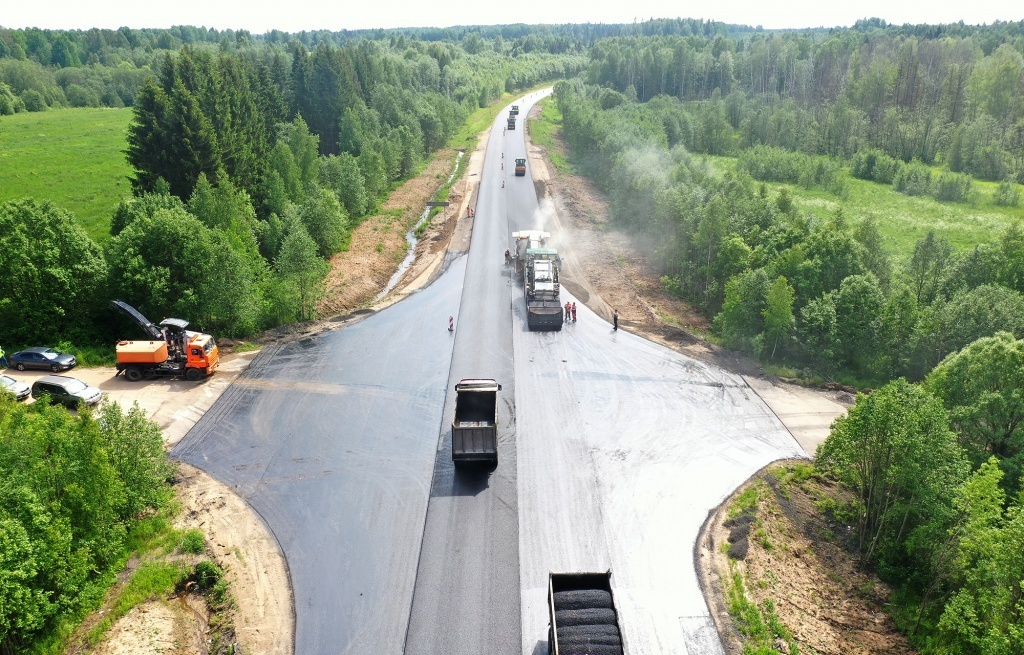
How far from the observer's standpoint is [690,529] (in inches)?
1086

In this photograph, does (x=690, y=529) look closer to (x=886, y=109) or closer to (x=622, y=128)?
(x=622, y=128)

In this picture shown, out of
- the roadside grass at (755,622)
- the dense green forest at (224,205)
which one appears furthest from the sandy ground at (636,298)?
the dense green forest at (224,205)

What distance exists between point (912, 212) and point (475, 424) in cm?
7404

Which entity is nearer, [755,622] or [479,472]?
[755,622]

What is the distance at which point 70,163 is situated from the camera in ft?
306

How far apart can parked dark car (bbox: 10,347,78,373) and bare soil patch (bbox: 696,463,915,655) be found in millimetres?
37834

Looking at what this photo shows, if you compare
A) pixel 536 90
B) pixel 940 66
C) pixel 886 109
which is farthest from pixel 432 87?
pixel 940 66

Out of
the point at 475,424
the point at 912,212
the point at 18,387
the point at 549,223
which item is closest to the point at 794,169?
the point at 912,212

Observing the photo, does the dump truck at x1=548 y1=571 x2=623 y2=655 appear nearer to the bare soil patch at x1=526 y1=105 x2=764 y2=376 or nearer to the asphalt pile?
the asphalt pile

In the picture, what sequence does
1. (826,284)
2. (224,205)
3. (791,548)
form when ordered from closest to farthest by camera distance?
(791,548), (826,284), (224,205)

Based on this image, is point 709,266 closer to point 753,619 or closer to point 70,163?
point 753,619

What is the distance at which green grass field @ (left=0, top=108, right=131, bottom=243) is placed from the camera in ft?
248

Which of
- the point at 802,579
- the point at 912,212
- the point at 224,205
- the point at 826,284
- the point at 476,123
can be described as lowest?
the point at 802,579

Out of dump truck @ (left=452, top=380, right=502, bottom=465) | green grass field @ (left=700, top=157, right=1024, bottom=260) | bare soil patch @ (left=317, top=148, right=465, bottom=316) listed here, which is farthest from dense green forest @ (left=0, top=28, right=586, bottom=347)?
green grass field @ (left=700, top=157, right=1024, bottom=260)
